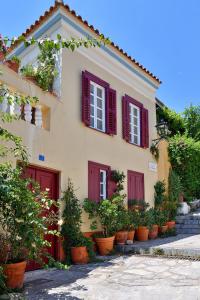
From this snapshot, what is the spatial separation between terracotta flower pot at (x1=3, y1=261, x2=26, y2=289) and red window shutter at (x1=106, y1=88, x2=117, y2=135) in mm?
5790

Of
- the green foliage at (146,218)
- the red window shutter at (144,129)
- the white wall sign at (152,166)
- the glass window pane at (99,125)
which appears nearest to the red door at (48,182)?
the glass window pane at (99,125)

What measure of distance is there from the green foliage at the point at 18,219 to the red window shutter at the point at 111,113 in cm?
532

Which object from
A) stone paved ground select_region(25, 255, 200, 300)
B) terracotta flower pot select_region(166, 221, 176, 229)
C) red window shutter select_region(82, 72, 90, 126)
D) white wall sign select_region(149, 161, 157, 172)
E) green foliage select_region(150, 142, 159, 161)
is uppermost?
red window shutter select_region(82, 72, 90, 126)

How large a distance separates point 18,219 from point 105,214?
4118 millimetres

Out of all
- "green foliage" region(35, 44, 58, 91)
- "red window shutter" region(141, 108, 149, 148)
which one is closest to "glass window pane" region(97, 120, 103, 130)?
"green foliage" region(35, 44, 58, 91)

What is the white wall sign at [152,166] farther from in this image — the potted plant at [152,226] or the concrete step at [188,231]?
the concrete step at [188,231]

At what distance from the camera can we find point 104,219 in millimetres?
9203

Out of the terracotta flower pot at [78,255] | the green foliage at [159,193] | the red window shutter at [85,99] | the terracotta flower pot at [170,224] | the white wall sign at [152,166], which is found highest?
the red window shutter at [85,99]

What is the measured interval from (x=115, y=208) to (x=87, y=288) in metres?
3.66

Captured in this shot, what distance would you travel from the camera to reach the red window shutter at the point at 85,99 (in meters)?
9.53

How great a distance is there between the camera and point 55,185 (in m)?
8.45

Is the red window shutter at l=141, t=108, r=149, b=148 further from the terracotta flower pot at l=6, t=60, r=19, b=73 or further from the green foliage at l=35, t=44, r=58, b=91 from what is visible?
the terracotta flower pot at l=6, t=60, r=19, b=73

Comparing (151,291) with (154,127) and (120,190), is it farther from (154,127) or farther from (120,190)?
(154,127)

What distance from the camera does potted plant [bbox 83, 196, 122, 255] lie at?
8.97 meters
